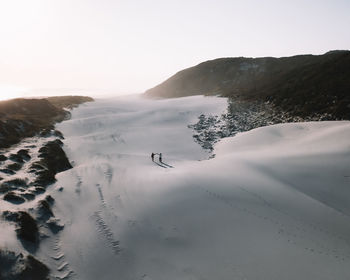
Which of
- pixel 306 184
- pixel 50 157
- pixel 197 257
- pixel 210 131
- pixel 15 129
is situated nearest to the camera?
pixel 197 257

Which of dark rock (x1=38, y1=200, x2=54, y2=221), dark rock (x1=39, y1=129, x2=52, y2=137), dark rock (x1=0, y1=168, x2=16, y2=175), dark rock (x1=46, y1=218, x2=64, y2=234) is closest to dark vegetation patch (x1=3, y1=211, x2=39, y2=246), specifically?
dark rock (x1=46, y1=218, x2=64, y2=234)

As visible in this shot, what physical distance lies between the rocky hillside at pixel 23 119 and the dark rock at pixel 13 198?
13330 millimetres

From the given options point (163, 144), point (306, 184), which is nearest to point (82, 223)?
point (306, 184)

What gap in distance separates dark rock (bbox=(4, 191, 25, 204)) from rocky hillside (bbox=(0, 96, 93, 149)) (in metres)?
13.3

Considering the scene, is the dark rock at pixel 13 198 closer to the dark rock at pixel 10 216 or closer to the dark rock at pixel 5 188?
the dark rock at pixel 5 188

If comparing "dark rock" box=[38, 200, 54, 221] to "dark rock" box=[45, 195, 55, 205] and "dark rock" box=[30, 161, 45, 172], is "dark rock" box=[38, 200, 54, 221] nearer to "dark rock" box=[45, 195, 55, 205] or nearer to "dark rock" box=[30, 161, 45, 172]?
"dark rock" box=[45, 195, 55, 205]

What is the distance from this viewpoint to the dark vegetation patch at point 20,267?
11.4 meters

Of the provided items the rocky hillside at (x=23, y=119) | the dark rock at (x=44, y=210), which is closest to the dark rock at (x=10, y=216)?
the dark rock at (x=44, y=210)

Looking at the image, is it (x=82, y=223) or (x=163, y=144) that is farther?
(x=163, y=144)

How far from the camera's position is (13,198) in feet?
57.9

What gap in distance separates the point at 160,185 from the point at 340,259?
13.7 m

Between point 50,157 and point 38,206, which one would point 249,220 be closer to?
point 38,206

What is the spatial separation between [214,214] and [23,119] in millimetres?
38139

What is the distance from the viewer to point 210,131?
4388 centimetres
